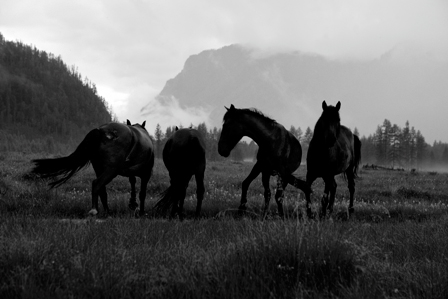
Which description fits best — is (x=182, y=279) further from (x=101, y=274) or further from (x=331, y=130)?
(x=331, y=130)

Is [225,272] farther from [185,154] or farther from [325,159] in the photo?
[325,159]

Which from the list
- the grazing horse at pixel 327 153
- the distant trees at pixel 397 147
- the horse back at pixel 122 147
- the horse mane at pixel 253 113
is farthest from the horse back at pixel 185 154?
the distant trees at pixel 397 147

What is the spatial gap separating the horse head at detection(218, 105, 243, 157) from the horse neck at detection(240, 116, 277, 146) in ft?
0.71

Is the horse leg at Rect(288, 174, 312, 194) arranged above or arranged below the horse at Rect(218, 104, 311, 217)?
below

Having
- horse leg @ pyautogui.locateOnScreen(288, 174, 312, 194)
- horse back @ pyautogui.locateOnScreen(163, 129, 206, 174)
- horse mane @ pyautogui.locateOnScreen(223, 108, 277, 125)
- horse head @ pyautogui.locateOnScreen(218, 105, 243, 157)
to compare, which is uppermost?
horse mane @ pyautogui.locateOnScreen(223, 108, 277, 125)

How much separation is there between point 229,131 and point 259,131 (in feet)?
2.67

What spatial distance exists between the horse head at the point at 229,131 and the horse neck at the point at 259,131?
22 centimetres

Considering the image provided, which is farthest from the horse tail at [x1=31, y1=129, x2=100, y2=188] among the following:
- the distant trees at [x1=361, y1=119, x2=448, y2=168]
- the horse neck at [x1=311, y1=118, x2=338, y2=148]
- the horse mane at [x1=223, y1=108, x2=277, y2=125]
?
the distant trees at [x1=361, y1=119, x2=448, y2=168]

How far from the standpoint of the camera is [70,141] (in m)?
185

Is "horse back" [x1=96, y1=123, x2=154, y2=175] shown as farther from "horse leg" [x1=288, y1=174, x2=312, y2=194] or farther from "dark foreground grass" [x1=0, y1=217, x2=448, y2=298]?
"dark foreground grass" [x1=0, y1=217, x2=448, y2=298]

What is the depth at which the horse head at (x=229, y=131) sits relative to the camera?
9.34 meters

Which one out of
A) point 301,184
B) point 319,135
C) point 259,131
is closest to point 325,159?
point 319,135

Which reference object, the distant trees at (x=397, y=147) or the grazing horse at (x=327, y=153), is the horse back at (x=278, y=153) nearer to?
the grazing horse at (x=327, y=153)

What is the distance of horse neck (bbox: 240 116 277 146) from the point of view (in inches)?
377
